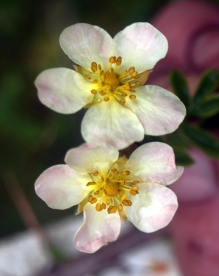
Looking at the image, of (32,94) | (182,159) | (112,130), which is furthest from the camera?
(32,94)

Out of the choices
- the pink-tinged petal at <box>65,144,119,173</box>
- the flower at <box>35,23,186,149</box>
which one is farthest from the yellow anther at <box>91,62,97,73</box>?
the pink-tinged petal at <box>65,144,119,173</box>

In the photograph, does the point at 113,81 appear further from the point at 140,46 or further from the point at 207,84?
the point at 207,84

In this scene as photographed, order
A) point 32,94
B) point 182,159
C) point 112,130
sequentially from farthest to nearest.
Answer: point 32,94 → point 182,159 → point 112,130

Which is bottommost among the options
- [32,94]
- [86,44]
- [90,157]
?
[32,94]

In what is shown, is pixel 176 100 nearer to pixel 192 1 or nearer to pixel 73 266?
pixel 192 1

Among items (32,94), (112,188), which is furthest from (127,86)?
(32,94)

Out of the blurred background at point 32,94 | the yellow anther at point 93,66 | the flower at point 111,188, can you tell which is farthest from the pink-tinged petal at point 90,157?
the blurred background at point 32,94

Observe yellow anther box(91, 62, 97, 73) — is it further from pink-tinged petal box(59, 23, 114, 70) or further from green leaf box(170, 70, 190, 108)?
green leaf box(170, 70, 190, 108)
